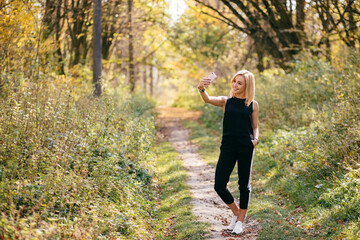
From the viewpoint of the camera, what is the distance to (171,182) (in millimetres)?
8859

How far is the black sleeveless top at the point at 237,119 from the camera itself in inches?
207

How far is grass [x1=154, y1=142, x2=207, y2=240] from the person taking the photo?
5.81 m

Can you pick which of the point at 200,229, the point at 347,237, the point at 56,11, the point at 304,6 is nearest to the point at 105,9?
the point at 56,11

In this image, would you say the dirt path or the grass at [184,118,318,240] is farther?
the dirt path

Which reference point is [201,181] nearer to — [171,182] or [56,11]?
[171,182]

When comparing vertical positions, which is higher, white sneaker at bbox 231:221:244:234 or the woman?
the woman

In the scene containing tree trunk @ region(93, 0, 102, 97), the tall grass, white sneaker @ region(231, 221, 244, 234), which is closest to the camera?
the tall grass

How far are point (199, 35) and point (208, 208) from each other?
63.8ft

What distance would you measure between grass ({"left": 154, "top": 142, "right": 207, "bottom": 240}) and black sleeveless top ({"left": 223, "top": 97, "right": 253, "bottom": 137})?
171cm

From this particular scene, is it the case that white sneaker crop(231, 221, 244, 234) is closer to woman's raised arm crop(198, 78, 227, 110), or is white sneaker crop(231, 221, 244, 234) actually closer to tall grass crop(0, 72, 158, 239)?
tall grass crop(0, 72, 158, 239)

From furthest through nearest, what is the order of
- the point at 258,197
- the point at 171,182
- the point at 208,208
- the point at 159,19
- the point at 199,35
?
the point at 199,35 → the point at 159,19 → the point at 171,182 → the point at 258,197 → the point at 208,208

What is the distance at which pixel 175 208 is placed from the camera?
698cm

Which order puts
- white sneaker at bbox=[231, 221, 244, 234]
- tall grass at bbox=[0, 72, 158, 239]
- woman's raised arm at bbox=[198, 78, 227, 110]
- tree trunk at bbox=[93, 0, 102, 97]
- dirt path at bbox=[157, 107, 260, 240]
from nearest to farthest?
tall grass at bbox=[0, 72, 158, 239] → woman's raised arm at bbox=[198, 78, 227, 110] → white sneaker at bbox=[231, 221, 244, 234] → dirt path at bbox=[157, 107, 260, 240] → tree trunk at bbox=[93, 0, 102, 97]

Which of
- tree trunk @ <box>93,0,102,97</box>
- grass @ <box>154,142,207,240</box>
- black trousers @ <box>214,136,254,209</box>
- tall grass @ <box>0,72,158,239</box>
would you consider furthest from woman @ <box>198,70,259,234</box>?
tree trunk @ <box>93,0,102,97</box>
